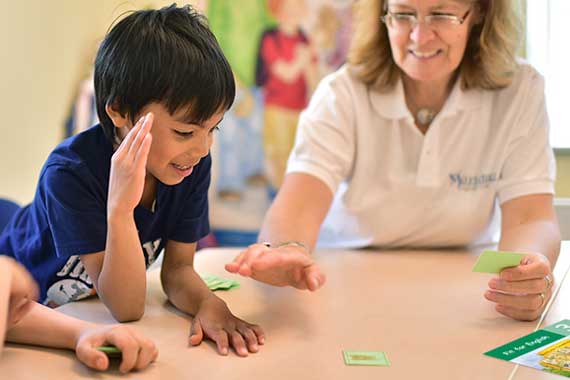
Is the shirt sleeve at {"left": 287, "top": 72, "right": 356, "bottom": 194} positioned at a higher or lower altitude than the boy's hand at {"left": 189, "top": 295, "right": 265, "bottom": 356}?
higher

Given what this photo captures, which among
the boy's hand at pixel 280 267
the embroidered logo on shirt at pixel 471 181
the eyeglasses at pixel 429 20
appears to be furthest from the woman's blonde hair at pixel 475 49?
the boy's hand at pixel 280 267

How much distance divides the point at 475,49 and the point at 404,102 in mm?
219

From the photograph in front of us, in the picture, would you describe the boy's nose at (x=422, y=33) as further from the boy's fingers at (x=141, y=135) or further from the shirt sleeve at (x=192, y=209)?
the boy's fingers at (x=141, y=135)

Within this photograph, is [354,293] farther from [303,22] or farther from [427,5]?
[303,22]

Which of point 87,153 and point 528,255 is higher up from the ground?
point 87,153

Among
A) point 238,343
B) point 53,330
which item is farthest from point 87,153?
point 238,343

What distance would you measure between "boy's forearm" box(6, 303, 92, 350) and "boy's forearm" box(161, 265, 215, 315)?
229mm

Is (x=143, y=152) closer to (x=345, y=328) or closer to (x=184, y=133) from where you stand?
(x=184, y=133)

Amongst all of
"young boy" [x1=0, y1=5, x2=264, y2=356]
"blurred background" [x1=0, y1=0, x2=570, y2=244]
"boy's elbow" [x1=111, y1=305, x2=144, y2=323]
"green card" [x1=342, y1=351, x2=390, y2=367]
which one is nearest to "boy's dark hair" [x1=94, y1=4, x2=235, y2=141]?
"young boy" [x1=0, y1=5, x2=264, y2=356]

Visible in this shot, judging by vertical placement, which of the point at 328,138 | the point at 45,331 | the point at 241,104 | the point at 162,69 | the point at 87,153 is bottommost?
the point at 241,104

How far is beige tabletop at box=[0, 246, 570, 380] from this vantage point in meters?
1.02

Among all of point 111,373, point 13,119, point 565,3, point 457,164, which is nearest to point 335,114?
point 457,164

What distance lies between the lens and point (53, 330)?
108cm

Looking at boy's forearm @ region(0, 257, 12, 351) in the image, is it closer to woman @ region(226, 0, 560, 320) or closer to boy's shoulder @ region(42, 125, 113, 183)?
boy's shoulder @ region(42, 125, 113, 183)
